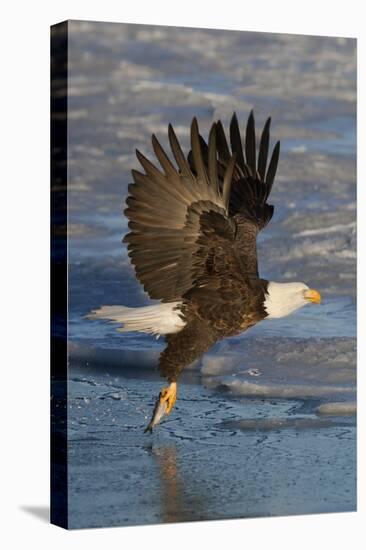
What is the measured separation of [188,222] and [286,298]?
863 millimetres

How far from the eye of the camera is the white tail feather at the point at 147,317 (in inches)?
398

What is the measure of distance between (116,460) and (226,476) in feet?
2.36

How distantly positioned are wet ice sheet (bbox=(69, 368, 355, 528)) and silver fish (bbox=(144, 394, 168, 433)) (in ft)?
0.13

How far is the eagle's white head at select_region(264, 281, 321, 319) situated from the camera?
1052cm

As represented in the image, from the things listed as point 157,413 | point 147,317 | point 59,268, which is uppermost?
point 59,268

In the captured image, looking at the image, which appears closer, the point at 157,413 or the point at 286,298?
the point at 157,413

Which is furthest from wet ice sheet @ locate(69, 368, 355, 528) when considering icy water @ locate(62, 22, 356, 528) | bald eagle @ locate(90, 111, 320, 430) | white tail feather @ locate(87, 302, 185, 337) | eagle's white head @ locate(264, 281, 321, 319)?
eagle's white head @ locate(264, 281, 321, 319)

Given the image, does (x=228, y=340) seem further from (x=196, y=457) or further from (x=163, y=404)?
(x=196, y=457)

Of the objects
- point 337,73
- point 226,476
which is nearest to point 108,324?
point 226,476

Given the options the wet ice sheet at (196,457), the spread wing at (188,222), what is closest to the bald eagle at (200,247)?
the spread wing at (188,222)

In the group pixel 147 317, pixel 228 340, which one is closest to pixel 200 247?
pixel 147 317

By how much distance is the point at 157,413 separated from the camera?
1025cm

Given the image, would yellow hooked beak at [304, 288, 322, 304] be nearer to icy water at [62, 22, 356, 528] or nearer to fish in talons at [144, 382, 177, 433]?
icy water at [62, 22, 356, 528]

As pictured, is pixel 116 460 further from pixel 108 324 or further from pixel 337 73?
pixel 337 73
